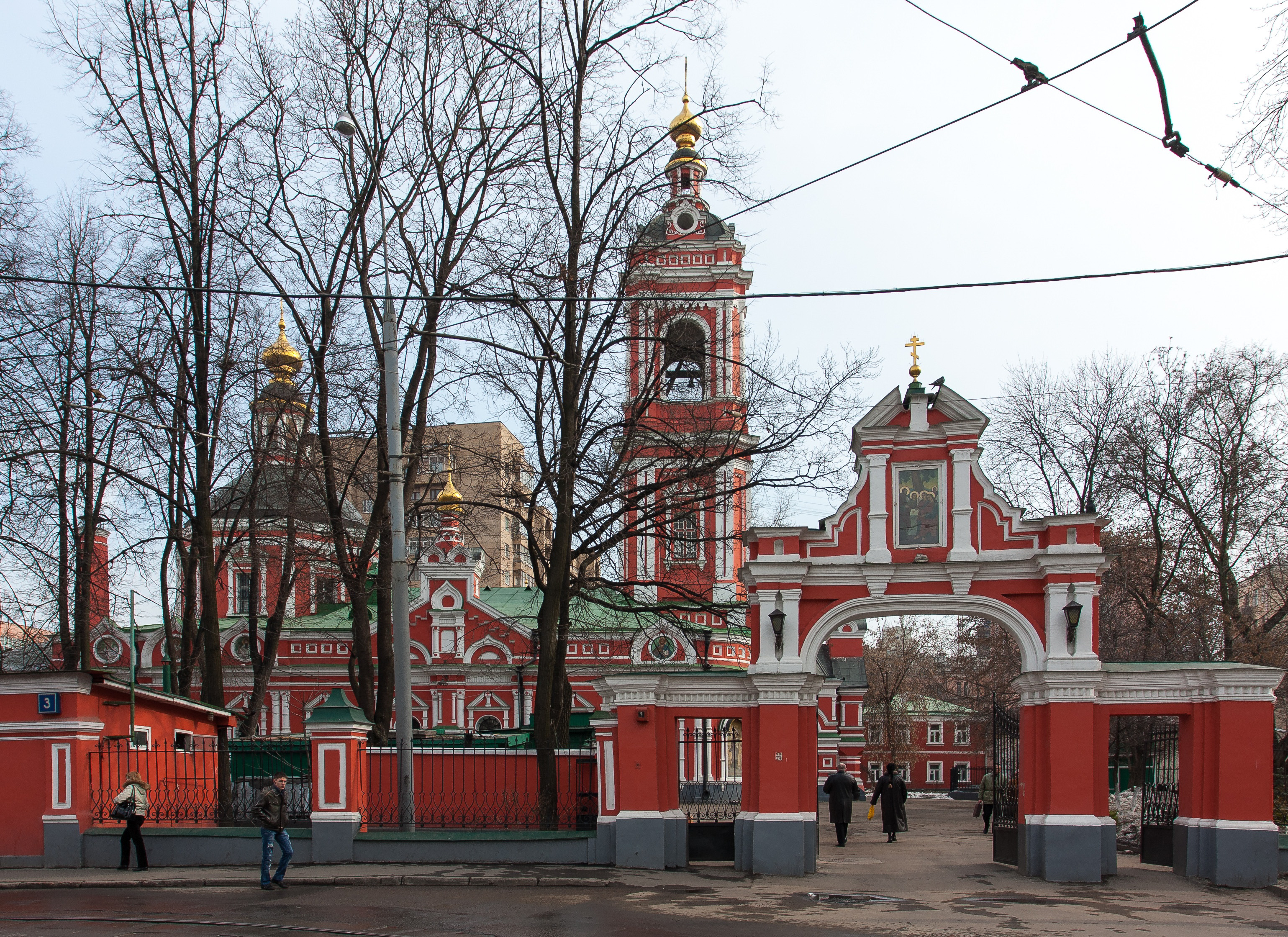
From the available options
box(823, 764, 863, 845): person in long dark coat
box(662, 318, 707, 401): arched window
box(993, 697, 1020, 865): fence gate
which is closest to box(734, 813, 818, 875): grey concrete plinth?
box(993, 697, 1020, 865): fence gate

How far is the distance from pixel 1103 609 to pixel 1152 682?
15.5 meters

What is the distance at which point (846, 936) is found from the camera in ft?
36.1

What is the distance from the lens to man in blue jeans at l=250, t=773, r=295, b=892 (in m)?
13.5

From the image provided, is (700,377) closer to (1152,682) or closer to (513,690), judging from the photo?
(1152,682)

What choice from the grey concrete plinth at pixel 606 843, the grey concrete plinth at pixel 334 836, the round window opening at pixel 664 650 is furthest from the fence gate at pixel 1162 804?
the round window opening at pixel 664 650

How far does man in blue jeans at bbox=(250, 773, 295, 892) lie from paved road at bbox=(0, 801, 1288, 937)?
11.0 inches

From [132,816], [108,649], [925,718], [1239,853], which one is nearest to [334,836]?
[132,816]

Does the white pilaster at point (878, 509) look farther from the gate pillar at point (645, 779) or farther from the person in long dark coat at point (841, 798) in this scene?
the person in long dark coat at point (841, 798)

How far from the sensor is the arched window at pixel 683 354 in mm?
18406

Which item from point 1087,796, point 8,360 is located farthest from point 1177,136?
point 8,360

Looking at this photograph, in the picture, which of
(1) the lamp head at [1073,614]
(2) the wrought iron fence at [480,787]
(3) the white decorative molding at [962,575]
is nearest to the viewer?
(1) the lamp head at [1073,614]

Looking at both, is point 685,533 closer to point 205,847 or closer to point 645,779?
point 645,779

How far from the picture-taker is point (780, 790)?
50.7 ft

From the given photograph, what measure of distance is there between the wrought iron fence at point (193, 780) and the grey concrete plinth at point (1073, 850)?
9097mm
